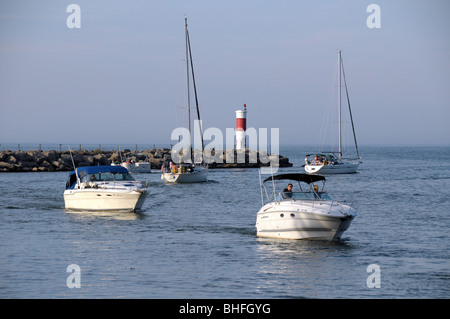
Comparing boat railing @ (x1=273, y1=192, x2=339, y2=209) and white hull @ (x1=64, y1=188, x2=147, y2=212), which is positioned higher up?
boat railing @ (x1=273, y1=192, x2=339, y2=209)

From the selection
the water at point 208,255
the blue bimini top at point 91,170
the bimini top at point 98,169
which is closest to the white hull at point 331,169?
the water at point 208,255

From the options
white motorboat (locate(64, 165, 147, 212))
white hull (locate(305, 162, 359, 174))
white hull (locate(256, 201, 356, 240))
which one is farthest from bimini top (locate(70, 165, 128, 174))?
white hull (locate(305, 162, 359, 174))

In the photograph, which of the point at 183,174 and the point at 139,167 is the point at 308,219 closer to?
the point at 183,174

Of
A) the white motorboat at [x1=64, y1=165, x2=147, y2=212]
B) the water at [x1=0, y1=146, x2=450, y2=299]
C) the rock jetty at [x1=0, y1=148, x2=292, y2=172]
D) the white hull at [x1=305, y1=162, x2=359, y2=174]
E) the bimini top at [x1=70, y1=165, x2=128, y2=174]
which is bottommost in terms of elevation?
the white hull at [x1=305, y1=162, x2=359, y2=174]

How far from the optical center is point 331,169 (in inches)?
→ 2817

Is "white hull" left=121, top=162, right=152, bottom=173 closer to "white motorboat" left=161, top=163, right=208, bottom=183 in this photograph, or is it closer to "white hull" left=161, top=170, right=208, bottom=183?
"white motorboat" left=161, top=163, right=208, bottom=183

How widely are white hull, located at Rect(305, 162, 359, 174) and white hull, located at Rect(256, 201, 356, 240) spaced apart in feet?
153

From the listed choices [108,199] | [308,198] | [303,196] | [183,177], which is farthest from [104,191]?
[183,177]

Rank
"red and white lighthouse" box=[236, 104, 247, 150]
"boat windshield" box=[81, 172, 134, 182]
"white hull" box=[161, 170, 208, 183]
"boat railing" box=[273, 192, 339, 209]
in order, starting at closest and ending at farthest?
"boat railing" box=[273, 192, 339, 209]
"boat windshield" box=[81, 172, 134, 182]
"white hull" box=[161, 170, 208, 183]
"red and white lighthouse" box=[236, 104, 247, 150]

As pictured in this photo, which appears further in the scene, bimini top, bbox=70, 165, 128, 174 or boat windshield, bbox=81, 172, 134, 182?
boat windshield, bbox=81, 172, 134, 182

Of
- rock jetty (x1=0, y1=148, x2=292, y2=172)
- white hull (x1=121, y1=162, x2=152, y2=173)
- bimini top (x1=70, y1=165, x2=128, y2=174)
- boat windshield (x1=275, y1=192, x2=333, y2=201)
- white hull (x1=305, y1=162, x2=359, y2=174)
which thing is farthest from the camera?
rock jetty (x1=0, y1=148, x2=292, y2=172)

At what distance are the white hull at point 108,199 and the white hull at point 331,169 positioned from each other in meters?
39.7

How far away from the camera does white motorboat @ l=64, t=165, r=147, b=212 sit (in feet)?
104

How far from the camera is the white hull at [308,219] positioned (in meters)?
22.6
